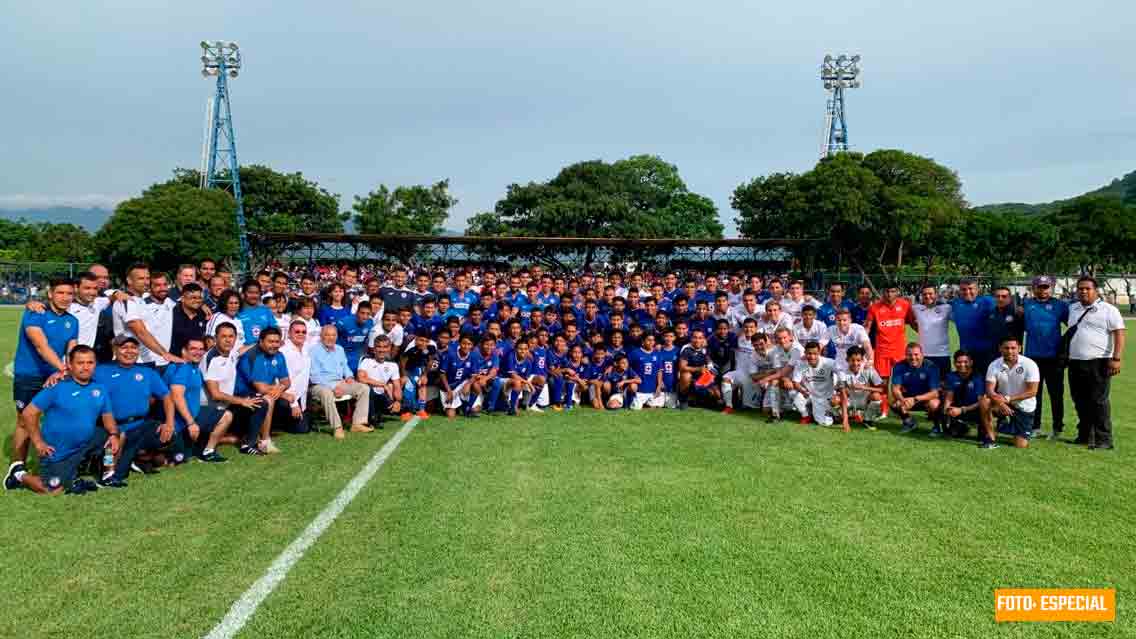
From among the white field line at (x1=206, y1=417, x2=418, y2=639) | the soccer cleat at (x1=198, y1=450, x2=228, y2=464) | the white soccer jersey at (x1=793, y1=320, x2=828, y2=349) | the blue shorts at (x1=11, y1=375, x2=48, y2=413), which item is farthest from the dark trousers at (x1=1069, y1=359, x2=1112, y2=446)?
the blue shorts at (x1=11, y1=375, x2=48, y2=413)

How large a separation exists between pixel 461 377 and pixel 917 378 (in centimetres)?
532

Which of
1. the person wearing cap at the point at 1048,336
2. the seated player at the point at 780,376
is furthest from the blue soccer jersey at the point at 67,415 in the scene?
the person wearing cap at the point at 1048,336

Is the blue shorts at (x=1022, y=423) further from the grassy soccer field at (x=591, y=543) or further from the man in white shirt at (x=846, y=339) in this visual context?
the man in white shirt at (x=846, y=339)

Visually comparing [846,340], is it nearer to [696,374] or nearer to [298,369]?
[696,374]

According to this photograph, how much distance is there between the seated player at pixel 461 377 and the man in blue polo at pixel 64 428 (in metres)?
3.73

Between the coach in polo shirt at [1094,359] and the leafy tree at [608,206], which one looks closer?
the coach in polo shirt at [1094,359]

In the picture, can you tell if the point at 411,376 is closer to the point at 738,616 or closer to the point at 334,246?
the point at 738,616

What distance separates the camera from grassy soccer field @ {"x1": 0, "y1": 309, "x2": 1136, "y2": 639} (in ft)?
10.1

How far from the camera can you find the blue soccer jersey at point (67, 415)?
190 inches

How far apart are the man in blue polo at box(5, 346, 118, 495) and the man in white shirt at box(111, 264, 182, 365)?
36.2 inches

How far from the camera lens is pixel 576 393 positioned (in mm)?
8805

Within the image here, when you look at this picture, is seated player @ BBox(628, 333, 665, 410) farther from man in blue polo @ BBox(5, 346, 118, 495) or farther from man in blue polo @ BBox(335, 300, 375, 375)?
man in blue polo @ BBox(5, 346, 118, 495)

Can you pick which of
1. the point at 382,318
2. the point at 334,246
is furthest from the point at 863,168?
the point at 382,318

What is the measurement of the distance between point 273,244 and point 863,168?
116 feet
